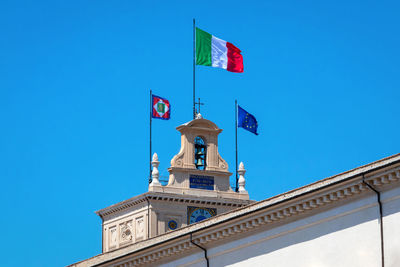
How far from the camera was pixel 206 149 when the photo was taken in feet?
308

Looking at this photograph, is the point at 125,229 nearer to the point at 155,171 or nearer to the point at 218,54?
the point at 155,171

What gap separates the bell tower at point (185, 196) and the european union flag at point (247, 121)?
327cm

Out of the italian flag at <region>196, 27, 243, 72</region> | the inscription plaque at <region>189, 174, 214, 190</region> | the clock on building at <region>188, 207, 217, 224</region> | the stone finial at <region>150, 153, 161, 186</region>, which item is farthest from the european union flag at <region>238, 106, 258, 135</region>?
the clock on building at <region>188, 207, 217, 224</region>

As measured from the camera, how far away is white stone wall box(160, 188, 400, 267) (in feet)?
155

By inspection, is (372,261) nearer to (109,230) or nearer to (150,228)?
(150,228)

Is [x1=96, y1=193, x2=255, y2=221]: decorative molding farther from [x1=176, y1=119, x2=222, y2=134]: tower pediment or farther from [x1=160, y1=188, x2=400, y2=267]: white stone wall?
[x1=160, y1=188, x2=400, y2=267]: white stone wall

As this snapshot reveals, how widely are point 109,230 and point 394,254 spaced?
51.4m

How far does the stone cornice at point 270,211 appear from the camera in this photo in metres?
47.4

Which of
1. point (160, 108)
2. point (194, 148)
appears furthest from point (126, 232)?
point (160, 108)

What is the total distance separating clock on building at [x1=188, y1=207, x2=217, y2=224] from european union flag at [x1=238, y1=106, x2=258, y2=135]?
8.34m

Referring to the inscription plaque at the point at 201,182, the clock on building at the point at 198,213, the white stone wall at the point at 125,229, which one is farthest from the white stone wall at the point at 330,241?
the inscription plaque at the point at 201,182

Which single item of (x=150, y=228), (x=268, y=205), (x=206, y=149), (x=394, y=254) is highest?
(x=206, y=149)

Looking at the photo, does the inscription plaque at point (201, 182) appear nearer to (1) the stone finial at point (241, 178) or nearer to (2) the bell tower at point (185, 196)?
(2) the bell tower at point (185, 196)

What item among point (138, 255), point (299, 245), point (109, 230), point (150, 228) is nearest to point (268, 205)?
point (299, 245)
